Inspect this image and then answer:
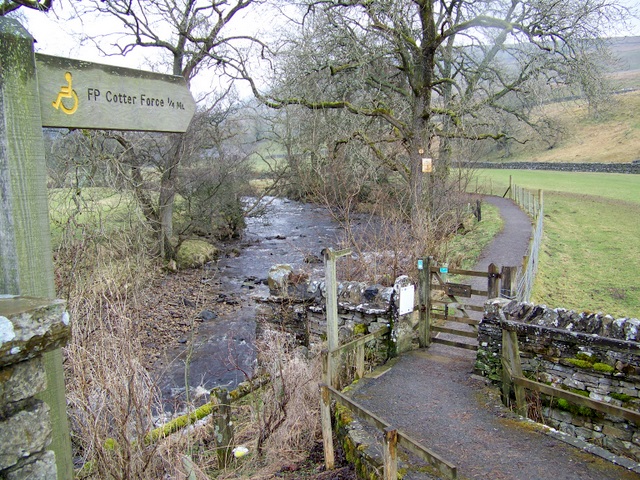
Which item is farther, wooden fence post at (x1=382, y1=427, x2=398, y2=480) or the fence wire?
the fence wire

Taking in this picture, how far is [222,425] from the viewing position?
16.3ft

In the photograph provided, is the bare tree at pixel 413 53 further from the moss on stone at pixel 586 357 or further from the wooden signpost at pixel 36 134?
the wooden signpost at pixel 36 134

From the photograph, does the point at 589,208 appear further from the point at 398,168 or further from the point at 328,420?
the point at 328,420

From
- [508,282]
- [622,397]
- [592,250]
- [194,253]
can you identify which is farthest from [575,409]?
[194,253]

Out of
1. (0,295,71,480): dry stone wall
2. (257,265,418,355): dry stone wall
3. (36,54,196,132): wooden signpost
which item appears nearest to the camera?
(0,295,71,480): dry stone wall

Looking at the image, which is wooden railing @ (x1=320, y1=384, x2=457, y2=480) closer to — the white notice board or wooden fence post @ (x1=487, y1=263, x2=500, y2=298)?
the white notice board

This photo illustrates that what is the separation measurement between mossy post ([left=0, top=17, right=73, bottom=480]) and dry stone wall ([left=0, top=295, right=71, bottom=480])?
1.10 feet

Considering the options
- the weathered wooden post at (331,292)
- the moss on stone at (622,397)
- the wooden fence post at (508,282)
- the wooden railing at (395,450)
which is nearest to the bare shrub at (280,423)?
the weathered wooden post at (331,292)

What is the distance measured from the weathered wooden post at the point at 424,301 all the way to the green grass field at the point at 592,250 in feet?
13.7

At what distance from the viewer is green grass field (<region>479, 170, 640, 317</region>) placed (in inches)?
436

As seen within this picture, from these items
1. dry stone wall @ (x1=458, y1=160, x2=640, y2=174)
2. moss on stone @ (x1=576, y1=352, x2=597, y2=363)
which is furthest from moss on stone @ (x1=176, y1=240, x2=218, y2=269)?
dry stone wall @ (x1=458, y1=160, x2=640, y2=174)

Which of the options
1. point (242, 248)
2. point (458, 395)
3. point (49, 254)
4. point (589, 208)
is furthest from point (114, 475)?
point (589, 208)

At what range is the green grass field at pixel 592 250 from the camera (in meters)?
11.1

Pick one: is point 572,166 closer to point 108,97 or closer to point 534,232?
point 534,232
